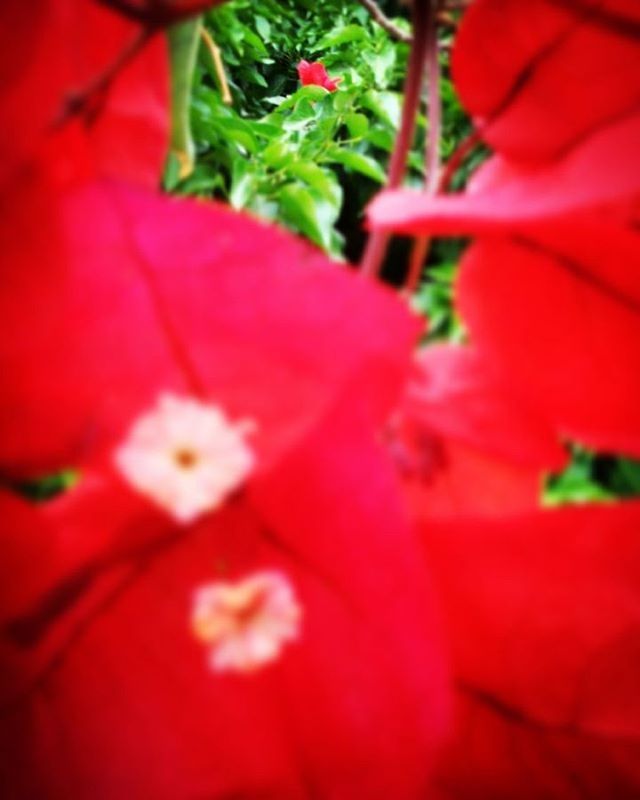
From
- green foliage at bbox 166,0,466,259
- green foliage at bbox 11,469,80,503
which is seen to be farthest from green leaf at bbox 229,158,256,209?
green foliage at bbox 11,469,80,503

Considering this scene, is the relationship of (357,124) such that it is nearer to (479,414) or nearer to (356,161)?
(356,161)

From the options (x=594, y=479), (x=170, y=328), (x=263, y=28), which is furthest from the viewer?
(x=594, y=479)

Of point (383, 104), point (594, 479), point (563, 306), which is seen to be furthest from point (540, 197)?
point (594, 479)

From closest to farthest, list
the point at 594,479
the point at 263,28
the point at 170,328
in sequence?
the point at 170,328 → the point at 263,28 → the point at 594,479

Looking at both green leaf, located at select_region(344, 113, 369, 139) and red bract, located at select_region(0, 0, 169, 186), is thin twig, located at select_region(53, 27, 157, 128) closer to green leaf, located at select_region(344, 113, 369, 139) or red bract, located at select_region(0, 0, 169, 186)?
red bract, located at select_region(0, 0, 169, 186)

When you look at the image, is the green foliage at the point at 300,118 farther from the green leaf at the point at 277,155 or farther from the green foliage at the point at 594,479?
the green foliage at the point at 594,479

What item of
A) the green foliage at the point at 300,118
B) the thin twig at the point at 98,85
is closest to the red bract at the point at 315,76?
the green foliage at the point at 300,118
